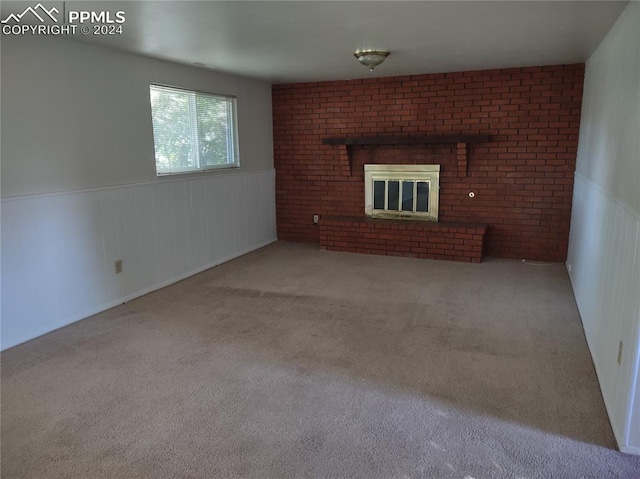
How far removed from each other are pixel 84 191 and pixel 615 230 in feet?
11.6

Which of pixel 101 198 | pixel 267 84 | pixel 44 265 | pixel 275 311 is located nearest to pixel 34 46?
pixel 101 198

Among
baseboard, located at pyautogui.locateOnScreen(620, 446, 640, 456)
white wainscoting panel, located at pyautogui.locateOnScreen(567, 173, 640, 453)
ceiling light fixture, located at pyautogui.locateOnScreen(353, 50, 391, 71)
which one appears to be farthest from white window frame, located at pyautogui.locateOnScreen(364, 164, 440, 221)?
baseboard, located at pyautogui.locateOnScreen(620, 446, 640, 456)

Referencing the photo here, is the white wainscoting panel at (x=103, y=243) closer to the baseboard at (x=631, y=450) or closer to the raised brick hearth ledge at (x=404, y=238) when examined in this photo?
the raised brick hearth ledge at (x=404, y=238)

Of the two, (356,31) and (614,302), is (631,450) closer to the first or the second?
(614,302)

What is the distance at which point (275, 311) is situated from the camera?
12.0 ft

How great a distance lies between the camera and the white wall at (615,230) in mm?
1990

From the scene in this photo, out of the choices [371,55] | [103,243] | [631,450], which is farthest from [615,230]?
[103,243]

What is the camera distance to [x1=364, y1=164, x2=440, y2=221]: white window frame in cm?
539

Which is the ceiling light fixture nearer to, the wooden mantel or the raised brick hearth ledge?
the wooden mantel

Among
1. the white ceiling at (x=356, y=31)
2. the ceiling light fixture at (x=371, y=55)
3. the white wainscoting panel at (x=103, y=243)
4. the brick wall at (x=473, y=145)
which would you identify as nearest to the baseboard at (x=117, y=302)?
the white wainscoting panel at (x=103, y=243)

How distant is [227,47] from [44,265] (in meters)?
2.11

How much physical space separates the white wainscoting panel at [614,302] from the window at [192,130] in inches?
142

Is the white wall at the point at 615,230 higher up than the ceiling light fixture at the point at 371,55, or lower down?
lower down

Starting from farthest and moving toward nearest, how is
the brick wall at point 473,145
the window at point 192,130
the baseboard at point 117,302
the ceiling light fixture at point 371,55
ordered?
the brick wall at point 473,145 < the window at point 192,130 < the ceiling light fixture at point 371,55 < the baseboard at point 117,302
